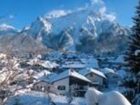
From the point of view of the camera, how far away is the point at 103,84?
68.6 m

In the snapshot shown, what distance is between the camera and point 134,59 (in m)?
29.0

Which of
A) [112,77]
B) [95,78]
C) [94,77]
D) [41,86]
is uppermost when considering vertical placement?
[112,77]

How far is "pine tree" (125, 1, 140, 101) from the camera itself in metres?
28.1

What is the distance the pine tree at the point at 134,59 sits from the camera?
92.1ft

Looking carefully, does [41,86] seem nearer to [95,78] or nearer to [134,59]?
[134,59]

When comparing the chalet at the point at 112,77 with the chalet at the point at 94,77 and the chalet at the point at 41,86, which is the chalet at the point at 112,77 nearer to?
the chalet at the point at 94,77

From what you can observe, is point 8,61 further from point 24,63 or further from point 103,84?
point 103,84

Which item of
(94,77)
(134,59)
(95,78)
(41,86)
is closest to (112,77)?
(95,78)

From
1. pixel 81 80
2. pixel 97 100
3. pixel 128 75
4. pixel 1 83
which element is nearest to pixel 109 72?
pixel 81 80

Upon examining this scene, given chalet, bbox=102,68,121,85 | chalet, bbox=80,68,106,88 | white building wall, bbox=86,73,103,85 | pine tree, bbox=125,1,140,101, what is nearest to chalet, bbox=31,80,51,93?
pine tree, bbox=125,1,140,101

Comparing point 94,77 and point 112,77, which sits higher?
point 112,77

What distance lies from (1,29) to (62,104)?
20.0 meters

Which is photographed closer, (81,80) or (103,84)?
(81,80)

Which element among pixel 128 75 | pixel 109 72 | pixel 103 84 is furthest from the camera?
pixel 109 72
